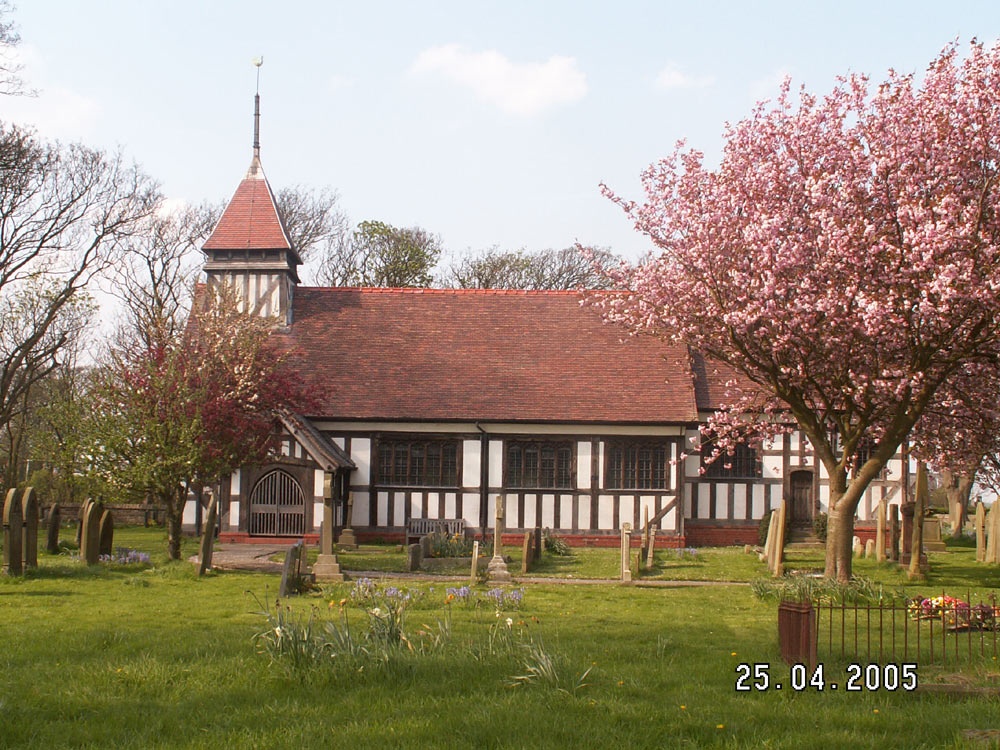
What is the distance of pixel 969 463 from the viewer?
68.9 ft

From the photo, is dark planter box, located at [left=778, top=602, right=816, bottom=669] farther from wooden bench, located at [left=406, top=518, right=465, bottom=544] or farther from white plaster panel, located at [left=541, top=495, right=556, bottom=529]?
white plaster panel, located at [left=541, top=495, right=556, bottom=529]

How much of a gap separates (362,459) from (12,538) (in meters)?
11.5

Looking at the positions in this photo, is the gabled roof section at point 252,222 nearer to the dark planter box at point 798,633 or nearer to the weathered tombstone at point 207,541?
the weathered tombstone at point 207,541

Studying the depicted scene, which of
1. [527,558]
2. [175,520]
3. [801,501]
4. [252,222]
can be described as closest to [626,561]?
[527,558]

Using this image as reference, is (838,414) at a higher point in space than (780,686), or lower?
higher

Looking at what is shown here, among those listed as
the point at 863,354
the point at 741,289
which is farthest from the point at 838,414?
the point at 741,289

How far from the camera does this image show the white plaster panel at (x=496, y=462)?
26922 millimetres

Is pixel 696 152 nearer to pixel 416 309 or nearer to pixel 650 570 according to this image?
pixel 650 570

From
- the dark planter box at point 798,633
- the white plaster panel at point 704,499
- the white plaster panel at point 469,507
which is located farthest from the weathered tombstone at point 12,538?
the white plaster panel at point 704,499

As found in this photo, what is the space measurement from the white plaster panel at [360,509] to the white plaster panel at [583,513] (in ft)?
17.4

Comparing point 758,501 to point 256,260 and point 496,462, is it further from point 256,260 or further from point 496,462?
point 256,260

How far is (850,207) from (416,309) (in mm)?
17128

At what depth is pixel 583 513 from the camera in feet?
88.0

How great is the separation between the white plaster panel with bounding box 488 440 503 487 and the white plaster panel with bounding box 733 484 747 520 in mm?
6221
